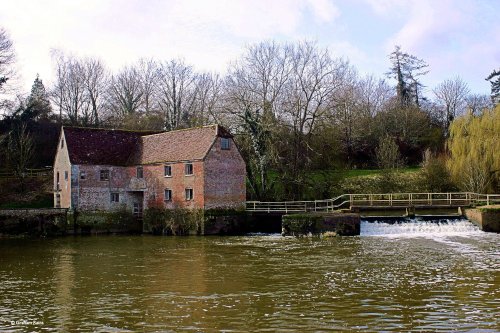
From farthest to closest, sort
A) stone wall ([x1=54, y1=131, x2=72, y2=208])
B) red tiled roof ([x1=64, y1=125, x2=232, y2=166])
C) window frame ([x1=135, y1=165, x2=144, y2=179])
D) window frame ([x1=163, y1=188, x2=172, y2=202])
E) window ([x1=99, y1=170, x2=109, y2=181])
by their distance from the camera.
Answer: window frame ([x1=135, y1=165, x2=144, y2=179]), window ([x1=99, y1=170, x2=109, y2=181]), stone wall ([x1=54, y1=131, x2=72, y2=208]), window frame ([x1=163, y1=188, x2=172, y2=202]), red tiled roof ([x1=64, y1=125, x2=232, y2=166])

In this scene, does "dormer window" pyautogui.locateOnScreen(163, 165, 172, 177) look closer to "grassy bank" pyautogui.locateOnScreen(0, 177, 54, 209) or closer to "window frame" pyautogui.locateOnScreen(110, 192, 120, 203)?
→ "window frame" pyautogui.locateOnScreen(110, 192, 120, 203)

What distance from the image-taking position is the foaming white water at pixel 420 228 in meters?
34.5

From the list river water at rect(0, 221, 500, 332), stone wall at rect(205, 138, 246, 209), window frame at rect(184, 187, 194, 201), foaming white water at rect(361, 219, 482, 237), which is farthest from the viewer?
window frame at rect(184, 187, 194, 201)

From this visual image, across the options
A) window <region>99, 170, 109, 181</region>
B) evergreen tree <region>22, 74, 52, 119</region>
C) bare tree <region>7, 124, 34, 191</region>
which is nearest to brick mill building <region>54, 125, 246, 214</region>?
window <region>99, 170, 109, 181</region>

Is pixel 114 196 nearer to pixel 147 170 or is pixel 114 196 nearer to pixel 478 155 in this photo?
pixel 147 170

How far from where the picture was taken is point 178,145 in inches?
1619

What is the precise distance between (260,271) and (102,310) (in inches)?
293

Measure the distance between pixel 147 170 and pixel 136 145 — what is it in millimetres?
3830

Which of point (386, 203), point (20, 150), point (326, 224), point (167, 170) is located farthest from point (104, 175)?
point (386, 203)

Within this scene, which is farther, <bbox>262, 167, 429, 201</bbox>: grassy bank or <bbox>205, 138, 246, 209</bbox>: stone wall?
<bbox>262, 167, 429, 201</bbox>: grassy bank

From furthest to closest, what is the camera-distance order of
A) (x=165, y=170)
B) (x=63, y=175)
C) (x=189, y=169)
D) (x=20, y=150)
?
(x=20, y=150)
(x=63, y=175)
(x=165, y=170)
(x=189, y=169)

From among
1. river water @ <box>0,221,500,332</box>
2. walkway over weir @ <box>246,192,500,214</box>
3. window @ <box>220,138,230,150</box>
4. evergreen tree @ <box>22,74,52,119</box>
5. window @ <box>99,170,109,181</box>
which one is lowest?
river water @ <box>0,221,500,332</box>

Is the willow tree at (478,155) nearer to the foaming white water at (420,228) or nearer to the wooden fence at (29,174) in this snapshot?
the foaming white water at (420,228)

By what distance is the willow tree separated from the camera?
138 feet
